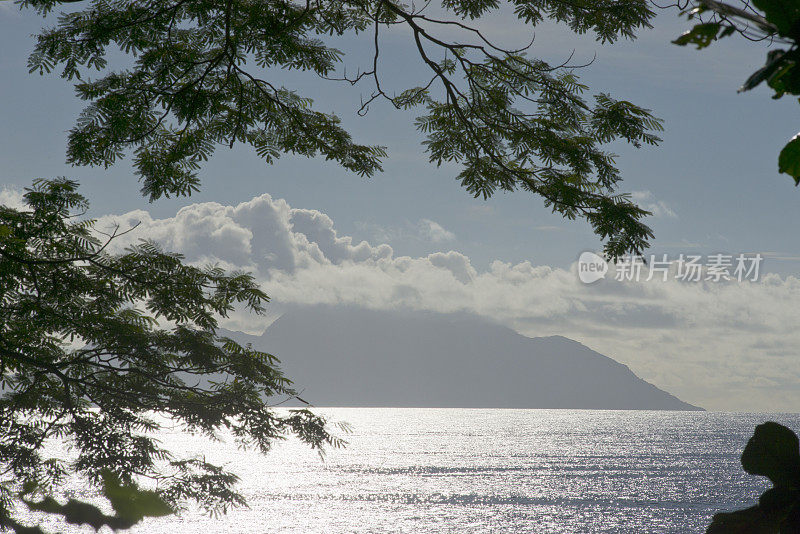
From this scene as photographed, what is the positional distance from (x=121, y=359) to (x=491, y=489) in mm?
82877

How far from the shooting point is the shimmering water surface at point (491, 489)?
221 feet

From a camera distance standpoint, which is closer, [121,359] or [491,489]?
[121,359]

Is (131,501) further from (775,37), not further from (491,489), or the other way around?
(491,489)

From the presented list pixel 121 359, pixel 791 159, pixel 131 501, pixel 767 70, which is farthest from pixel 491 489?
pixel 767 70

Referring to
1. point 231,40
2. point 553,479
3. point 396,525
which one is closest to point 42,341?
point 231,40

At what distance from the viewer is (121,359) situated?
427 inches

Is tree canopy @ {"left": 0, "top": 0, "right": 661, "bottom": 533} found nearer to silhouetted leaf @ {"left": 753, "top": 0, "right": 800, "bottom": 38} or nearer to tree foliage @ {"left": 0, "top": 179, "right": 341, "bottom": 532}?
tree foliage @ {"left": 0, "top": 179, "right": 341, "bottom": 532}

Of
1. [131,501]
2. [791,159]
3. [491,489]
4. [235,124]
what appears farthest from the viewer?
[491,489]

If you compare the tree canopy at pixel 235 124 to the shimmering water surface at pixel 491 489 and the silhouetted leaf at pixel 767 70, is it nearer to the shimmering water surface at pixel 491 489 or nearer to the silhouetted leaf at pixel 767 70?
the silhouetted leaf at pixel 767 70

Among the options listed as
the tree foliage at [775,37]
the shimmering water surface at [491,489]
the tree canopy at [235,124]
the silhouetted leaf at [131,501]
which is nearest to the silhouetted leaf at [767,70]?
the tree foliage at [775,37]

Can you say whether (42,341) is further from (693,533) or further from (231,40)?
(693,533)

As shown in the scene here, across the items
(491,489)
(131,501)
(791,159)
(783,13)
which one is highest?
(783,13)

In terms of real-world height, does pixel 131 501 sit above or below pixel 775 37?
below

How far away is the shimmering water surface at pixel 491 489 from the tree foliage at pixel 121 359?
28645 mm
